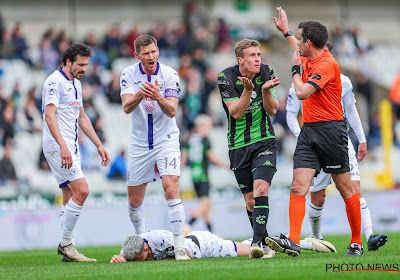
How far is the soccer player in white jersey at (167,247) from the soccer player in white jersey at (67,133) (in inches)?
40.8

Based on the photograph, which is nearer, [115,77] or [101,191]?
[101,191]

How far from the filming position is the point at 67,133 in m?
9.52

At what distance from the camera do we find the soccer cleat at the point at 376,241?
904 cm

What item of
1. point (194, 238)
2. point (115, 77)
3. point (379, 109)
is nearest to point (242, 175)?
point (194, 238)

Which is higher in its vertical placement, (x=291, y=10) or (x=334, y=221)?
(x=291, y=10)

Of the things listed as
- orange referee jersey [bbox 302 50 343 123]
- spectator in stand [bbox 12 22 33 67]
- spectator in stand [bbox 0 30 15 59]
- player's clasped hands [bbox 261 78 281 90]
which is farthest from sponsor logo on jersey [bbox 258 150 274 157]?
spectator in stand [bbox 0 30 15 59]

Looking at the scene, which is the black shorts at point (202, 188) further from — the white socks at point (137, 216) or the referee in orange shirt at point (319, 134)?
the referee in orange shirt at point (319, 134)

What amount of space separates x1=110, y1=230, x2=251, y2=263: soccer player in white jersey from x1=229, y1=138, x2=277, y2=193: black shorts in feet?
2.56

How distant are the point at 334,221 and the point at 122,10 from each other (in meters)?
16.5

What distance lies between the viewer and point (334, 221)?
17.5 meters

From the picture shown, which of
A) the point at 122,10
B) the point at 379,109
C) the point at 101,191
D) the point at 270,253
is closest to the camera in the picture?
the point at 270,253

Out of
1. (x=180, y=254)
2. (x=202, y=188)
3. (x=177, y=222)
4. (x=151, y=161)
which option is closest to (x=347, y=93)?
(x=151, y=161)

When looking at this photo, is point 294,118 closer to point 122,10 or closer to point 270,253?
point 270,253

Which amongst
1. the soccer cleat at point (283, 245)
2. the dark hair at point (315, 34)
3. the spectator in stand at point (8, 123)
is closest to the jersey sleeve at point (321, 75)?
the dark hair at point (315, 34)
